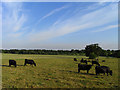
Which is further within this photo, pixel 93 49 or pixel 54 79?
pixel 93 49

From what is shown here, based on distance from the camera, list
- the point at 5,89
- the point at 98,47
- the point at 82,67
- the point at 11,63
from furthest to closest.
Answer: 1. the point at 98,47
2. the point at 11,63
3. the point at 82,67
4. the point at 5,89

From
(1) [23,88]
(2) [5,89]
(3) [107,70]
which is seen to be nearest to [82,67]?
(3) [107,70]

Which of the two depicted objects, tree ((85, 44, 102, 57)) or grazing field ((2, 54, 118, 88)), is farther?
tree ((85, 44, 102, 57))

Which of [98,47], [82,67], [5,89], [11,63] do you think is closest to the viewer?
[5,89]

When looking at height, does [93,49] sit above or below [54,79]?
above

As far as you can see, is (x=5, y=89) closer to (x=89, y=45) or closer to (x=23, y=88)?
(x=23, y=88)

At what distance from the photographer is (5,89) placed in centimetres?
731

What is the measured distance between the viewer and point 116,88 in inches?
313

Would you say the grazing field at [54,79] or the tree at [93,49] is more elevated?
the tree at [93,49]

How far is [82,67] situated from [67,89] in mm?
6805

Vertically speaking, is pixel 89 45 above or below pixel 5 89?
above

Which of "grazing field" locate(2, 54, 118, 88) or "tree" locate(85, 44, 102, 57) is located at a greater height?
"tree" locate(85, 44, 102, 57)

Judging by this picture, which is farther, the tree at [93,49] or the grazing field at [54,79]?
the tree at [93,49]

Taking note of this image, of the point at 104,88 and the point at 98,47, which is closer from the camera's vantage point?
the point at 104,88
